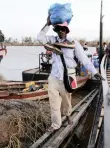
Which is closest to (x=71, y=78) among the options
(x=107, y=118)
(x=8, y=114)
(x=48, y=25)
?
(x=48, y=25)

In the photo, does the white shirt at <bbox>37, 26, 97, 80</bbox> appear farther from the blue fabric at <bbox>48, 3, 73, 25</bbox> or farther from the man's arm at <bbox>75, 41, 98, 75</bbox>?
the blue fabric at <bbox>48, 3, 73, 25</bbox>

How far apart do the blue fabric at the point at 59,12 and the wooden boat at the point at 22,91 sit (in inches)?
230

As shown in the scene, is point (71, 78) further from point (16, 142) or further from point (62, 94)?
point (16, 142)

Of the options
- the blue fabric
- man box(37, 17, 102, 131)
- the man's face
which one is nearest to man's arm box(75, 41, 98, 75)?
man box(37, 17, 102, 131)

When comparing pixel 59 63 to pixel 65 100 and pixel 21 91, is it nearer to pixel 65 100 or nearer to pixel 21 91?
pixel 65 100

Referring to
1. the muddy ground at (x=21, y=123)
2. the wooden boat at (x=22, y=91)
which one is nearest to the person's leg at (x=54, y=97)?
the muddy ground at (x=21, y=123)

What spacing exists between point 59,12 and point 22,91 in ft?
23.0

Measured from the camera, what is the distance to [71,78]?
526 centimetres

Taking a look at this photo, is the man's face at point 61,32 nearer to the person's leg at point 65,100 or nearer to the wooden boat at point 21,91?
the person's leg at point 65,100

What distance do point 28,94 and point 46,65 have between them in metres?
6.32

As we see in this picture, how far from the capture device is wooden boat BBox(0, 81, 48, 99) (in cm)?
1067

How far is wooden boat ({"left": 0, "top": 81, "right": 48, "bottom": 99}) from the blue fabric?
5.85 m

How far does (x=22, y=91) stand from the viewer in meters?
11.7

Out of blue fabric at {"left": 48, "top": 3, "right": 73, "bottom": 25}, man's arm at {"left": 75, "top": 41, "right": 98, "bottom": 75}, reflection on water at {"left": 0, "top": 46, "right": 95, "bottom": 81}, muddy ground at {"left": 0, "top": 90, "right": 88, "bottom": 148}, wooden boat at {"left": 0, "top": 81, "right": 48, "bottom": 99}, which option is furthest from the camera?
reflection on water at {"left": 0, "top": 46, "right": 95, "bottom": 81}
